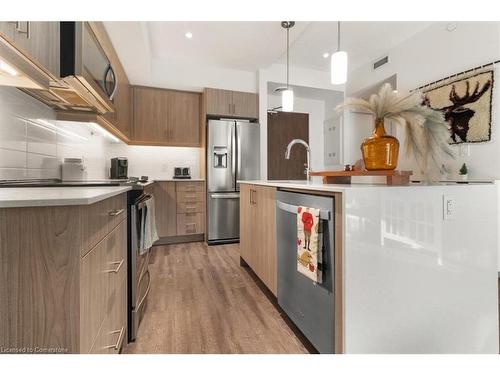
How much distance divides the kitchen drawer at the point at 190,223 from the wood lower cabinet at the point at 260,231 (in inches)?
50.1

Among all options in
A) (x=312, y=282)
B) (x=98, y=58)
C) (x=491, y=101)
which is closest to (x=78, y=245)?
(x=312, y=282)

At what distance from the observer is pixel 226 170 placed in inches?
142

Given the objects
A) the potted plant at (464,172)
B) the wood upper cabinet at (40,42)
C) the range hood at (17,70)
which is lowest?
the potted plant at (464,172)

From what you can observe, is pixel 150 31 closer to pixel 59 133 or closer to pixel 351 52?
pixel 59 133

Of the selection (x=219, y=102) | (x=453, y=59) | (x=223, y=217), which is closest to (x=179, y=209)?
(x=223, y=217)

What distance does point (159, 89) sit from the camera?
12.2 ft

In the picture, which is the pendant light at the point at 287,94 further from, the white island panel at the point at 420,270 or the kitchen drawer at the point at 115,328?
the kitchen drawer at the point at 115,328

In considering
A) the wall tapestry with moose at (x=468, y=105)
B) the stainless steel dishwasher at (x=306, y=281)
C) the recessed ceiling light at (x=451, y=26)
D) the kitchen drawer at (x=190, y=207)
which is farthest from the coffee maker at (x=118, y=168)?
the recessed ceiling light at (x=451, y=26)

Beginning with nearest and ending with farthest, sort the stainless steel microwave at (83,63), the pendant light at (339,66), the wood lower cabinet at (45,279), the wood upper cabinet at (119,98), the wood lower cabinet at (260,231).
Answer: the wood lower cabinet at (45,279) < the stainless steel microwave at (83,63) < the wood lower cabinet at (260,231) < the pendant light at (339,66) < the wood upper cabinet at (119,98)

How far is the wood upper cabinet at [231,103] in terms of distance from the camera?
12.0 feet

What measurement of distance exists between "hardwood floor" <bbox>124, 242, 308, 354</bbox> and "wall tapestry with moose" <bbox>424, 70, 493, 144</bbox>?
2608 mm

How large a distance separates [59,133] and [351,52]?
383 cm

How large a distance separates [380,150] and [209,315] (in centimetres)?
153

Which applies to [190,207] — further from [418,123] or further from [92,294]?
[418,123]
